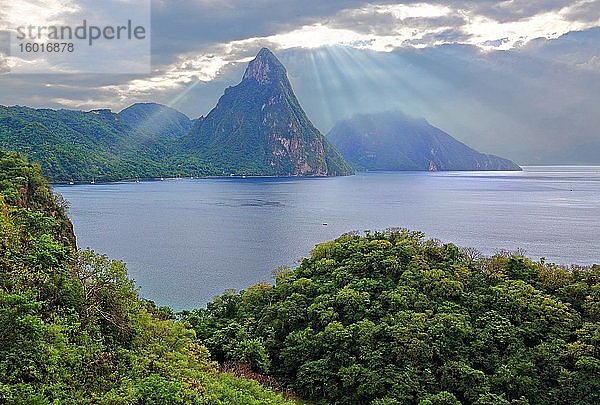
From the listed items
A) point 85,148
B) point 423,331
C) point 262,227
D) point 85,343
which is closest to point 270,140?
point 85,148

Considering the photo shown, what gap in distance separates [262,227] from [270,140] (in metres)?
129

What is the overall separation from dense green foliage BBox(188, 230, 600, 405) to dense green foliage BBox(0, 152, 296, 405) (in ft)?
14.6

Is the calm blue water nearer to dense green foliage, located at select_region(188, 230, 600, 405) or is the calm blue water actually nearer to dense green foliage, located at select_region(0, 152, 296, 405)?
dense green foliage, located at select_region(188, 230, 600, 405)

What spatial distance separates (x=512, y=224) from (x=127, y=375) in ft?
197

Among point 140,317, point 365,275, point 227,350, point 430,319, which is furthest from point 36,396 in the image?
point 365,275

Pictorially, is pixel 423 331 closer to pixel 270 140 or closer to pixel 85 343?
pixel 85 343

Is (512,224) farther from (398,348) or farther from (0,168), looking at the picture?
(0,168)

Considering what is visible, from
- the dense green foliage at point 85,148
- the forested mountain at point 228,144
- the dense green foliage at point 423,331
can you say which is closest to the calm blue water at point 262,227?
the dense green foliage at point 423,331

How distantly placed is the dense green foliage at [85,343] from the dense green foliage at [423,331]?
14.6 ft

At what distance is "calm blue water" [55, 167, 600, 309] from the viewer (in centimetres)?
4044

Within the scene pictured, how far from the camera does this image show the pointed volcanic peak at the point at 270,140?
182 metres

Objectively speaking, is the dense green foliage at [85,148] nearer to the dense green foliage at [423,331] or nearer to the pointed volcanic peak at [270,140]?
the pointed volcanic peak at [270,140]

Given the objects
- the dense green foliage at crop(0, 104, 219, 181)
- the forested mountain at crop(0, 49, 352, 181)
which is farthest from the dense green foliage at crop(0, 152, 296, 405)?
the forested mountain at crop(0, 49, 352, 181)

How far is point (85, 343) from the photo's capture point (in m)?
12.3
